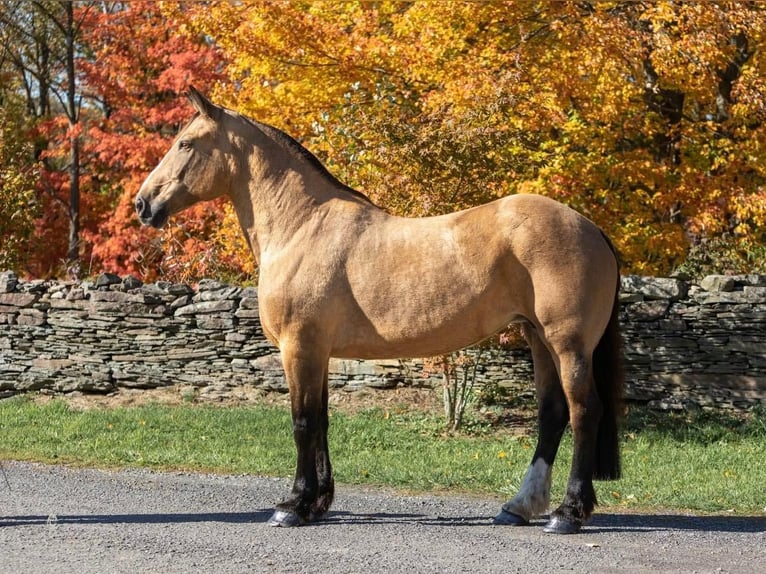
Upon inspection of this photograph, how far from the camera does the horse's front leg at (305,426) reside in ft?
19.6

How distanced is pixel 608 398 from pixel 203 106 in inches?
120

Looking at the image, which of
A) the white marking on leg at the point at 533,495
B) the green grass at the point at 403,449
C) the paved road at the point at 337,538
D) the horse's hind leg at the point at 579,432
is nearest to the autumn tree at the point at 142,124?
the green grass at the point at 403,449

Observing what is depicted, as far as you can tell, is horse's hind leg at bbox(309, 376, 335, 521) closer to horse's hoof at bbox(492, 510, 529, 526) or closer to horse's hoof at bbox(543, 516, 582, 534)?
horse's hoof at bbox(492, 510, 529, 526)

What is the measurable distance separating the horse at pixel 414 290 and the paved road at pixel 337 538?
1.01 ft

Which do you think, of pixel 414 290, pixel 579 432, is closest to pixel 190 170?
pixel 414 290

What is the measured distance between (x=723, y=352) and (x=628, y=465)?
3161mm

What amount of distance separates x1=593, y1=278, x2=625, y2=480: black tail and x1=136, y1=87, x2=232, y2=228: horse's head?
2568 millimetres

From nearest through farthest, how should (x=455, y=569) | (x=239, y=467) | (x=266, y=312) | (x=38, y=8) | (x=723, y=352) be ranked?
(x=455, y=569), (x=266, y=312), (x=239, y=467), (x=723, y=352), (x=38, y=8)

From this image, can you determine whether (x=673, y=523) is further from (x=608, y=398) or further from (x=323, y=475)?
(x=323, y=475)

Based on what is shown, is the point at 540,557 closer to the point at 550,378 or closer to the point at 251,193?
the point at 550,378

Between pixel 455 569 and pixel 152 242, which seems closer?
pixel 455 569

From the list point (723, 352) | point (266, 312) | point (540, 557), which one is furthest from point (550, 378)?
point (723, 352)

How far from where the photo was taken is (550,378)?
619cm

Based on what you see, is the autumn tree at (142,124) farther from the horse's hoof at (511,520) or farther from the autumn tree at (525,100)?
the horse's hoof at (511,520)
